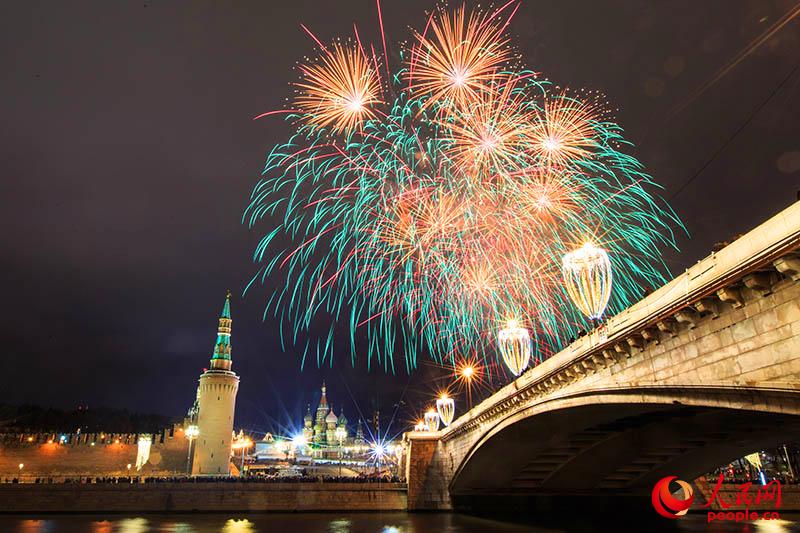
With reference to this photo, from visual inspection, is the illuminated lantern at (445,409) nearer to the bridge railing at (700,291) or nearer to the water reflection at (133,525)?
the water reflection at (133,525)

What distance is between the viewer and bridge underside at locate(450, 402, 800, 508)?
89.5 feet

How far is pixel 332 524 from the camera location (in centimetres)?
3884

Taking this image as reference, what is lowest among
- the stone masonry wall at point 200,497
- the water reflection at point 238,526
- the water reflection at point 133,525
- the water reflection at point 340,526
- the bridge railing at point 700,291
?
the water reflection at point 340,526

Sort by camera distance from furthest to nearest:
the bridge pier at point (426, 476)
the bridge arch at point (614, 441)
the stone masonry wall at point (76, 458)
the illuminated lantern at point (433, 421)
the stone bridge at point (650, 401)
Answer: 1. the stone masonry wall at point (76, 458)
2. the illuminated lantern at point (433, 421)
3. the bridge pier at point (426, 476)
4. the bridge arch at point (614, 441)
5. the stone bridge at point (650, 401)

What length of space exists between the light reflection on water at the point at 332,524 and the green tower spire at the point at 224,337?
136ft

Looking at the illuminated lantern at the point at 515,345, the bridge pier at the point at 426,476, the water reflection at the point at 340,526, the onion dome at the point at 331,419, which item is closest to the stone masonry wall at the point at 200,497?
the bridge pier at the point at 426,476

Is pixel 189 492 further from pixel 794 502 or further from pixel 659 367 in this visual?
pixel 794 502

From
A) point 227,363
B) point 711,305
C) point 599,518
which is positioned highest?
point 227,363

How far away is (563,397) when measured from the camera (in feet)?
74.4

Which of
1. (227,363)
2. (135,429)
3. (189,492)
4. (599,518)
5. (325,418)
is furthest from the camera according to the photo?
(325,418)

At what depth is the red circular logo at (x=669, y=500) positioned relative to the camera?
42.9 meters

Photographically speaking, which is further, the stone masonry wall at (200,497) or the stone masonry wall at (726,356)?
the stone masonry wall at (200,497)

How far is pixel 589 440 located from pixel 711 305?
24401 millimetres

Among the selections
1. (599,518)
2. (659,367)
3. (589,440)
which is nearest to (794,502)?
(599,518)
